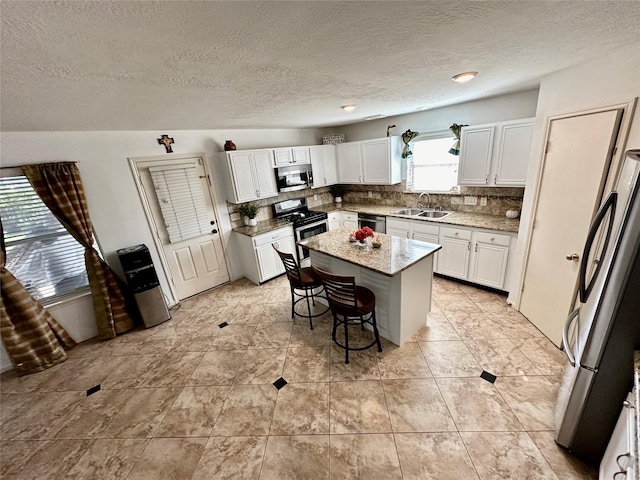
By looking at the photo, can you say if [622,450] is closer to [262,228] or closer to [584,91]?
[584,91]

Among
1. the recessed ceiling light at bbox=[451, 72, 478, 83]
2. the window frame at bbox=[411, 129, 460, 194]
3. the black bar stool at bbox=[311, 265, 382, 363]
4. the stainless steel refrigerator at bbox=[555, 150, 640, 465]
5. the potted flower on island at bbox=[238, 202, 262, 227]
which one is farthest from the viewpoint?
the potted flower on island at bbox=[238, 202, 262, 227]

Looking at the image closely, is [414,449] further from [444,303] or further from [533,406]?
[444,303]

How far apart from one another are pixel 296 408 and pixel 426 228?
2805mm

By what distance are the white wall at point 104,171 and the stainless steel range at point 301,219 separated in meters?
1.59

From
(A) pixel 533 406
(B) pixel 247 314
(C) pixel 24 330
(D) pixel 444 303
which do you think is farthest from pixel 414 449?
(C) pixel 24 330

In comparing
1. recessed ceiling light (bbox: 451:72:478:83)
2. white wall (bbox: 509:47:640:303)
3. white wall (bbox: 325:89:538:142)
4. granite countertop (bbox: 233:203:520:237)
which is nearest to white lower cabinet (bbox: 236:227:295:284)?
granite countertop (bbox: 233:203:520:237)

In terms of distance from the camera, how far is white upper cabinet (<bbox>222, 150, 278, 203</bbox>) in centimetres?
377

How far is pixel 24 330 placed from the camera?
8.81 feet

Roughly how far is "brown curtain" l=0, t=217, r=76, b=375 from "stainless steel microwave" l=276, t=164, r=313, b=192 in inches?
127

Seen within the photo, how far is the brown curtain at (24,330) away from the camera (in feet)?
8.48

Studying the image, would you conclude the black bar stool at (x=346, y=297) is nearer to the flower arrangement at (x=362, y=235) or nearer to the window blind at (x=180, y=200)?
the flower arrangement at (x=362, y=235)

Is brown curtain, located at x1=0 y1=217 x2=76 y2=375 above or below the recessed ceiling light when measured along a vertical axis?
below

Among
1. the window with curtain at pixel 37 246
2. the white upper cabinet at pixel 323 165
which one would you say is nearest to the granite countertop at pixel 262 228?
the white upper cabinet at pixel 323 165

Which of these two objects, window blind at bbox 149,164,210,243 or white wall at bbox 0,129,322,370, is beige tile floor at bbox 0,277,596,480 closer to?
white wall at bbox 0,129,322,370
